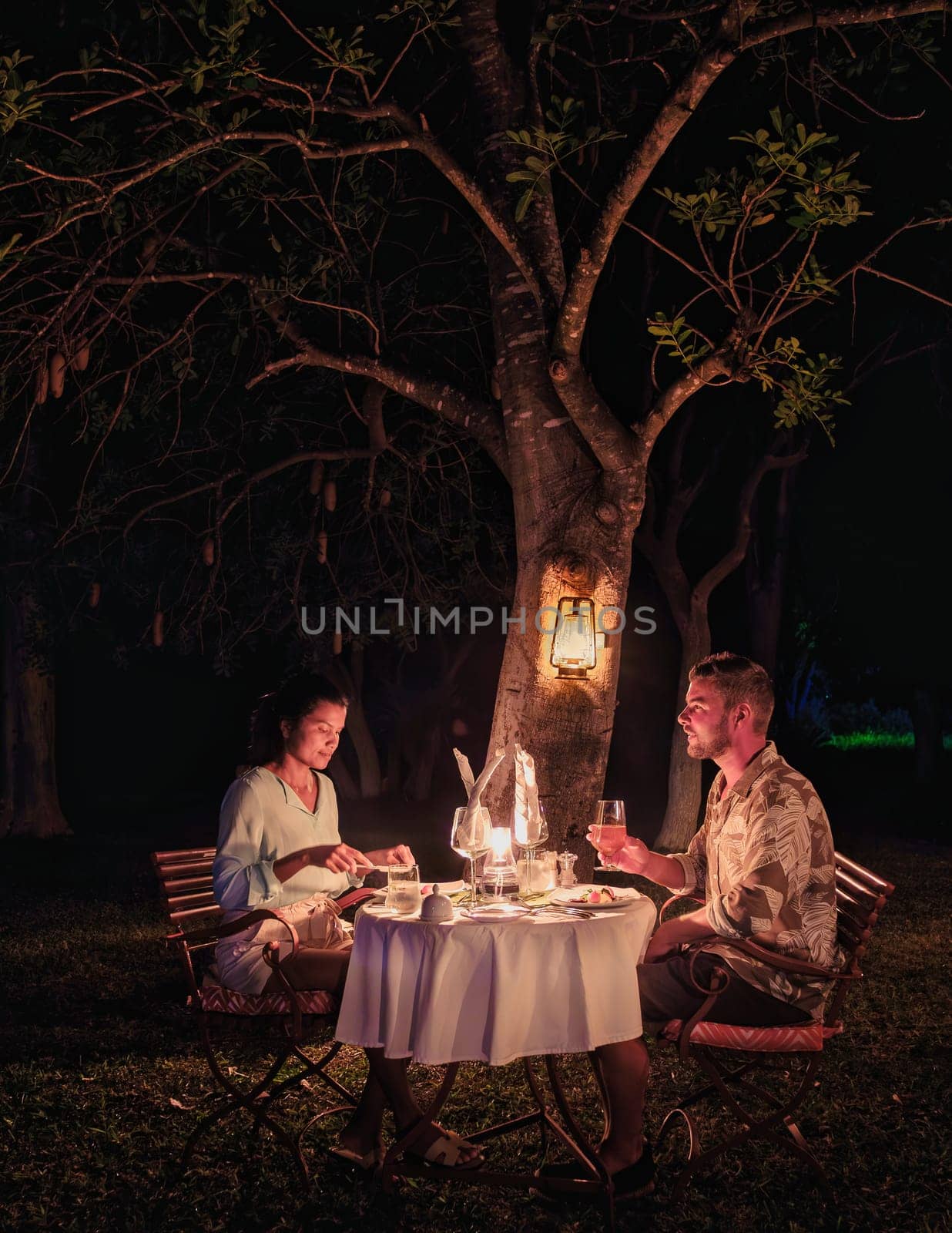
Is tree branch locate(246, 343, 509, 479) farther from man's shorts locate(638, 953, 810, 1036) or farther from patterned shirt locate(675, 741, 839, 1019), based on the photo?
man's shorts locate(638, 953, 810, 1036)

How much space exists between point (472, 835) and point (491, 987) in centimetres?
54

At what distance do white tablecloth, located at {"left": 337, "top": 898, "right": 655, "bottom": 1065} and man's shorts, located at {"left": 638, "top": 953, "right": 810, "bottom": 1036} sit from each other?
249 millimetres

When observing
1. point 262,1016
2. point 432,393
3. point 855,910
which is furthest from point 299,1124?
point 432,393

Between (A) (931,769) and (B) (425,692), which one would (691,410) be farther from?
(A) (931,769)

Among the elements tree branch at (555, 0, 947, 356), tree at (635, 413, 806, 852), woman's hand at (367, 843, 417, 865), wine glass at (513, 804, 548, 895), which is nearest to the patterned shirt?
wine glass at (513, 804, 548, 895)

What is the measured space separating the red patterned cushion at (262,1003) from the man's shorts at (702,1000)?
1.12 meters

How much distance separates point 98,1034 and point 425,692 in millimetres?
14957

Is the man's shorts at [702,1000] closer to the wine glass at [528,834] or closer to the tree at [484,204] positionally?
the wine glass at [528,834]

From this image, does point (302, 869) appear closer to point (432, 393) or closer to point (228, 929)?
point (228, 929)

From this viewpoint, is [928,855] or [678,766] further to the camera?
[928,855]

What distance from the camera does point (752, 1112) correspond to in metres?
4.87

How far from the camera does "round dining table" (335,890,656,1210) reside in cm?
356

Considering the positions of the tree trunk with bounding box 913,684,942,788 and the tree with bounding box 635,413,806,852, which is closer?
the tree with bounding box 635,413,806,852

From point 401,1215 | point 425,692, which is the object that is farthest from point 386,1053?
point 425,692
